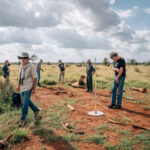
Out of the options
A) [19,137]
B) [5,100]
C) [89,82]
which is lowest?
[19,137]

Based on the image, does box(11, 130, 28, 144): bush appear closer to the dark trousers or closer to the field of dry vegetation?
the field of dry vegetation

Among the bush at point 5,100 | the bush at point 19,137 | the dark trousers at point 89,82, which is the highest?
the dark trousers at point 89,82

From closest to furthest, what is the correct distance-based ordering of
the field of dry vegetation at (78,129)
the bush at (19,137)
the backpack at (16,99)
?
the field of dry vegetation at (78,129) → the bush at (19,137) → the backpack at (16,99)

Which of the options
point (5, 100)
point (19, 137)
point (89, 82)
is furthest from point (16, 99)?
point (89, 82)

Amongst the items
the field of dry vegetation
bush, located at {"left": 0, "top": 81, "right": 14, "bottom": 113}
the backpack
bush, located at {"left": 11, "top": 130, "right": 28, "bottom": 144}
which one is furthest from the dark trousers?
bush, located at {"left": 11, "top": 130, "right": 28, "bottom": 144}

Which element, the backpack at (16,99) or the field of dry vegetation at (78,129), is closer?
the field of dry vegetation at (78,129)

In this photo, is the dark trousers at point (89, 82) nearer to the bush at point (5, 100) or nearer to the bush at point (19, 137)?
the bush at point (5, 100)

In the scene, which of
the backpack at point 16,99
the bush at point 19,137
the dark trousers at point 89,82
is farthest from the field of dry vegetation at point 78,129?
the dark trousers at point 89,82

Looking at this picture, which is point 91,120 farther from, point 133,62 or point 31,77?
point 133,62

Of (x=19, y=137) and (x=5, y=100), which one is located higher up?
(x=5, y=100)

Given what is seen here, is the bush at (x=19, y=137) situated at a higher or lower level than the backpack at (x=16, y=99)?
lower

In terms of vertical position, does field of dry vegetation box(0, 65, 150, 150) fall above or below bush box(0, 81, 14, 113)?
below

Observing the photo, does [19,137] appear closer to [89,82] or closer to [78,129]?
[78,129]

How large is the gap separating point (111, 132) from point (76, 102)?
346 cm
